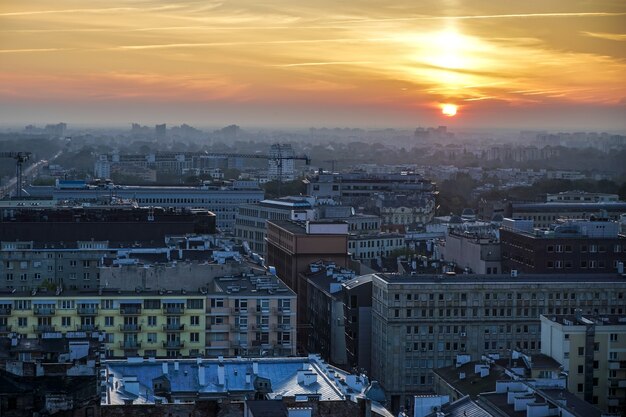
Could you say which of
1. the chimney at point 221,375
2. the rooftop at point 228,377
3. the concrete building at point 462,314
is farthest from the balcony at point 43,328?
the concrete building at point 462,314

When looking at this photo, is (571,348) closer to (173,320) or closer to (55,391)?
(173,320)

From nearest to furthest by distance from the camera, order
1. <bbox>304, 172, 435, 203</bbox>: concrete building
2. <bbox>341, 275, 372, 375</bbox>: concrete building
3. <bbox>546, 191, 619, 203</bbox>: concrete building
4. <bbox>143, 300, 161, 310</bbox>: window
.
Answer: <bbox>143, 300, 161, 310</bbox>: window < <bbox>341, 275, 372, 375</bbox>: concrete building < <bbox>546, 191, 619, 203</bbox>: concrete building < <bbox>304, 172, 435, 203</bbox>: concrete building

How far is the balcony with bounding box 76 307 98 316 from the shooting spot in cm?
4356

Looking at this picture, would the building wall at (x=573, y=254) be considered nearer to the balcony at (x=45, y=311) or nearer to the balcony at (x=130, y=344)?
the balcony at (x=130, y=344)

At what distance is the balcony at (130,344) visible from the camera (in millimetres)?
43469

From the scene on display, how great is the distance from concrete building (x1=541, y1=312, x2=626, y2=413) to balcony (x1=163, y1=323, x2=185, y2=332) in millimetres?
10604

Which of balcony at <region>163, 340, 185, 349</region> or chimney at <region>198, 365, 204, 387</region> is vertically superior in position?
chimney at <region>198, 365, 204, 387</region>

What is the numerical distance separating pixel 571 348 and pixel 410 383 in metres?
8.16

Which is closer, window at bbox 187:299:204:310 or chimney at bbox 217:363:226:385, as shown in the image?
chimney at bbox 217:363:226:385

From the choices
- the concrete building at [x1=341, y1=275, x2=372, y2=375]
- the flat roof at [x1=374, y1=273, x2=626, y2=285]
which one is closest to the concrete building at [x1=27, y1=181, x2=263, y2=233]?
the concrete building at [x1=341, y1=275, x2=372, y2=375]

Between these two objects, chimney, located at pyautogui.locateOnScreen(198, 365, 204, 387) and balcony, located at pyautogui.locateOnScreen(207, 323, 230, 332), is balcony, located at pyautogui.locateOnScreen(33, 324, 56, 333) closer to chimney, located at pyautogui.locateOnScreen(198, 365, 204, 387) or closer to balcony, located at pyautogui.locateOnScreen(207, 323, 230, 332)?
balcony, located at pyautogui.locateOnScreen(207, 323, 230, 332)

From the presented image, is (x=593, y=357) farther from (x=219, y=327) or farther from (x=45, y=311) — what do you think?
(x=45, y=311)

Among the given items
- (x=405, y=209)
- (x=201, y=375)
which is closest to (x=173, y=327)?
(x=201, y=375)

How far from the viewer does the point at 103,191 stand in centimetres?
10094
